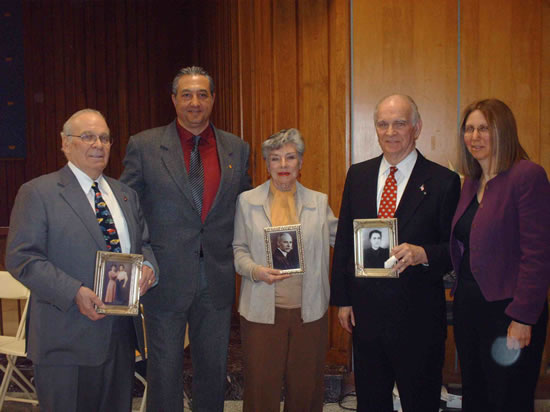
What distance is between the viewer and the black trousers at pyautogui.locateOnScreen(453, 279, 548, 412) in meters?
2.06

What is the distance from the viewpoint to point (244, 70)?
182 inches

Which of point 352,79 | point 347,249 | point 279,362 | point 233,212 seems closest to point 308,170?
point 352,79

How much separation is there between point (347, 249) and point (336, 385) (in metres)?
1.74

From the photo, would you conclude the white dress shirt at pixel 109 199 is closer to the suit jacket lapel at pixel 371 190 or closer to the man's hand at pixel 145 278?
the man's hand at pixel 145 278

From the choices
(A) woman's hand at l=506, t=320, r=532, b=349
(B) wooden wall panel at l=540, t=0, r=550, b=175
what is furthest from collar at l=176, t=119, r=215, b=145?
(B) wooden wall panel at l=540, t=0, r=550, b=175

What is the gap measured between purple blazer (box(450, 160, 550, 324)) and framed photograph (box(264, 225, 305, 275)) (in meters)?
0.76

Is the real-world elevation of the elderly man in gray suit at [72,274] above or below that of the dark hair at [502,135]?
below

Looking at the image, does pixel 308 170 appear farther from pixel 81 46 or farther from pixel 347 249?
pixel 81 46

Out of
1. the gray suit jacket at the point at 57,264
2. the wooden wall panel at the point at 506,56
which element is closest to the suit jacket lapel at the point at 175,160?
the gray suit jacket at the point at 57,264

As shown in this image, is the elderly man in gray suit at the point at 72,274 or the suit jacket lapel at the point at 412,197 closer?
the elderly man in gray suit at the point at 72,274

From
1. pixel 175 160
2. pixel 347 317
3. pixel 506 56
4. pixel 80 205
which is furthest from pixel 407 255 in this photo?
pixel 506 56

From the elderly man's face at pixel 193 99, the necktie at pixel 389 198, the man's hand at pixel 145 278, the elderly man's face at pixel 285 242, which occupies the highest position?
the elderly man's face at pixel 193 99

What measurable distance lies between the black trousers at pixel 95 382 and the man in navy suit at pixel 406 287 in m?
1.06

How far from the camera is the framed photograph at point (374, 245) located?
2.22m
